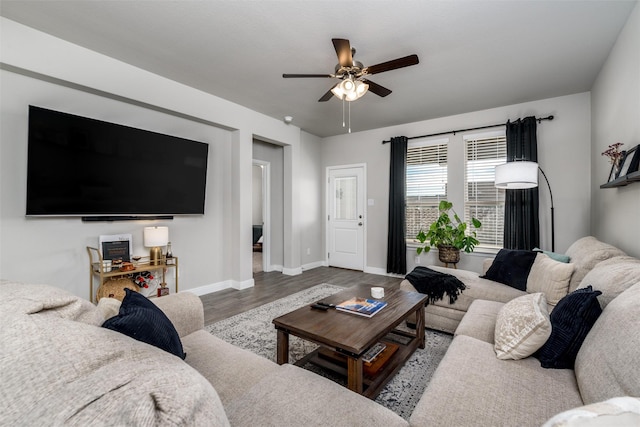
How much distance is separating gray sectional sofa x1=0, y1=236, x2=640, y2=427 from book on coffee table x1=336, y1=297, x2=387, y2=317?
560 millimetres

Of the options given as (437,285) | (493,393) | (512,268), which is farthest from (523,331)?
(512,268)

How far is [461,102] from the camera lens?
4.16m

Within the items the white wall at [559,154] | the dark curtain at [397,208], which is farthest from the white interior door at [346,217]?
the white wall at [559,154]

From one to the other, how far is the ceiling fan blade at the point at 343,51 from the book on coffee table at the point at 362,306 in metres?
1.97

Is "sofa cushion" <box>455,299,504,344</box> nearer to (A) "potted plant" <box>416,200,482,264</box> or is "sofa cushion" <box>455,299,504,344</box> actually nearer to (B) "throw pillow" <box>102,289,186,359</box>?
(B) "throw pillow" <box>102,289,186,359</box>

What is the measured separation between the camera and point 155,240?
11.1ft

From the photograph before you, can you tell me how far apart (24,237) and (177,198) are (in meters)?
1.45

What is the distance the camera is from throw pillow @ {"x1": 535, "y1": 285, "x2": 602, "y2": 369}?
1.35 m

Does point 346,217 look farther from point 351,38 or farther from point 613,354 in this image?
point 613,354

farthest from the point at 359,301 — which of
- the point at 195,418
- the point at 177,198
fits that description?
the point at 177,198

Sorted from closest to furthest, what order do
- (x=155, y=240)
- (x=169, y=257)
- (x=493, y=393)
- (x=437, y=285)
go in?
(x=493, y=393), (x=437, y=285), (x=155, y=240), (x=169, y=257)

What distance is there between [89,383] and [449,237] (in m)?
4.53


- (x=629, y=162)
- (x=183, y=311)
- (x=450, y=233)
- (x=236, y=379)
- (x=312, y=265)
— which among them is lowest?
(x=312, y=265)

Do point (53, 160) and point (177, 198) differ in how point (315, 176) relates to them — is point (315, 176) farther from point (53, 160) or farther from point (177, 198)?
point (53, 160)
